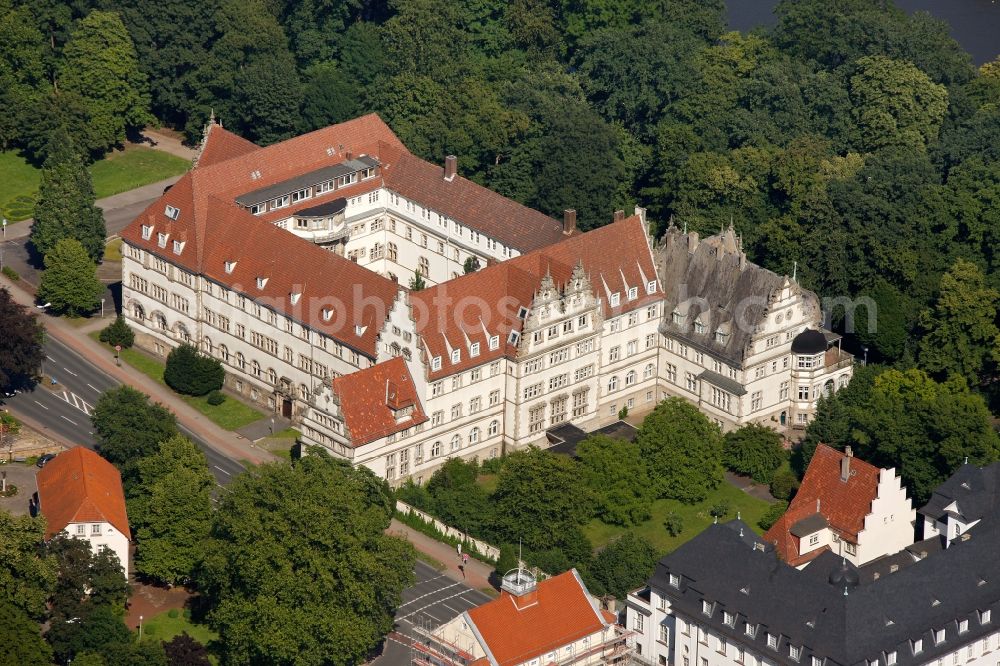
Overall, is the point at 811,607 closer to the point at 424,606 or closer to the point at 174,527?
the point at 424,606

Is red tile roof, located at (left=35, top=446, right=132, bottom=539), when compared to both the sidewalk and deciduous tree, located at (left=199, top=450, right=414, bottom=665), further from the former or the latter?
the sidewalk

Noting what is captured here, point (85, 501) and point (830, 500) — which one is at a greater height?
point (830, 500)

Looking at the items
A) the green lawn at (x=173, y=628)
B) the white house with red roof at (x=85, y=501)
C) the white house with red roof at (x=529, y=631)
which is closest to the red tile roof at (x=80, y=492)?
the white house with red roof at (x=85, y=501)

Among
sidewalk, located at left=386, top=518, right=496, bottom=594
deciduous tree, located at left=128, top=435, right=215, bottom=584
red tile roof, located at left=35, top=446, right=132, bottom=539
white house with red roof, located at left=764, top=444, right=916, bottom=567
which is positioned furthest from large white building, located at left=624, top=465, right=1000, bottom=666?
red tile roof, located at left=35, top=446, right=132, bottom=539

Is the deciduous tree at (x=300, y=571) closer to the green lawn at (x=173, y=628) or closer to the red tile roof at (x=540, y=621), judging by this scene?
the green lawn at (x=173, y=628)

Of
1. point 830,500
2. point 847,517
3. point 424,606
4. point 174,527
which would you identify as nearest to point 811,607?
point 847,517

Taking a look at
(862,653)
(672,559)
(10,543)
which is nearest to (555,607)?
(672,559)
